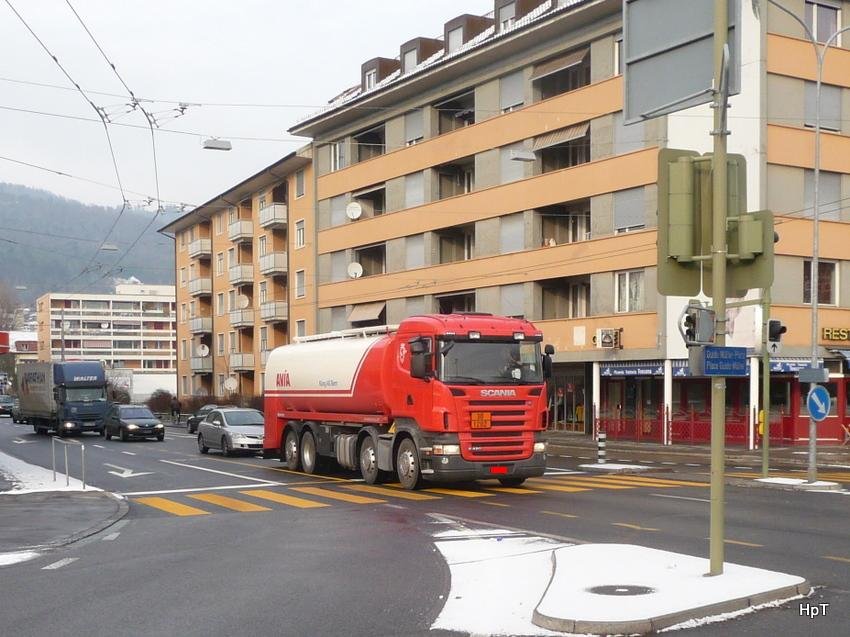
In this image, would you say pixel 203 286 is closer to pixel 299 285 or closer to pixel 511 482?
pixel 299 285

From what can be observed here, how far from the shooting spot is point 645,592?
27.1 ft

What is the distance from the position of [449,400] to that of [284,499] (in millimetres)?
3459

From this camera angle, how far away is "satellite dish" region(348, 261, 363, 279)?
54.8 meters

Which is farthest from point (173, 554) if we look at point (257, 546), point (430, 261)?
point (430, 261)

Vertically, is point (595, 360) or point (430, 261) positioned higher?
point (430, 261)

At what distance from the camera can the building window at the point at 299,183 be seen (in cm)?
6206

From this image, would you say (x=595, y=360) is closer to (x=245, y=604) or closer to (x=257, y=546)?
(x=257, y=546)

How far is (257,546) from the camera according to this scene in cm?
1228

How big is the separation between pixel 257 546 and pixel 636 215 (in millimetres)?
28616

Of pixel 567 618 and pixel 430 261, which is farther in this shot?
pixel 430 261

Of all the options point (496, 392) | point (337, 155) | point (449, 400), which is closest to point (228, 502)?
point (449, 400)

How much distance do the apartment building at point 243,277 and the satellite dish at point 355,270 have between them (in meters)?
5.54

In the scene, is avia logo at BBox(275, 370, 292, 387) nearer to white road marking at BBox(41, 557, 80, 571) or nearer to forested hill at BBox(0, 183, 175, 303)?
white road marking at BBox(41, 557, 80, 571)

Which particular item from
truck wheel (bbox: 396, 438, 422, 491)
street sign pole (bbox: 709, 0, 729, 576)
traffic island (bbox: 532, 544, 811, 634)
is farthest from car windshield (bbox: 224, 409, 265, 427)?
street sign pole (bbox: 709, 0, 729, 576)
